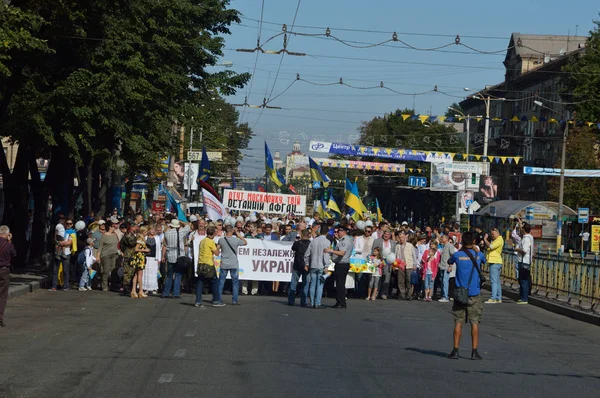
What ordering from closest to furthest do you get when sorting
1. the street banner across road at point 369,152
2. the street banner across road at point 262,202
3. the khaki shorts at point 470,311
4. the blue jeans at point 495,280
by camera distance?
the khaki shorts at point 470,311
the blue jeans at point 495,280
the street banner across road at point 262,202
the street banner across road at point 369,152

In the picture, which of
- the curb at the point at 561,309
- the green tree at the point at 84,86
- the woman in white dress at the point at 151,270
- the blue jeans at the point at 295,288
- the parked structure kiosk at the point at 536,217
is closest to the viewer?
the curb at the point at 561,309

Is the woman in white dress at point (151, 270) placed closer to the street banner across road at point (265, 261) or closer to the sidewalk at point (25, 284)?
the street banner across road at point (265, 261)

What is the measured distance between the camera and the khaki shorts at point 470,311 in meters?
13.4

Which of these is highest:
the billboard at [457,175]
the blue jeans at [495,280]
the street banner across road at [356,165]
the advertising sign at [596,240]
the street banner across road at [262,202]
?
the street banner across road at [356,165]

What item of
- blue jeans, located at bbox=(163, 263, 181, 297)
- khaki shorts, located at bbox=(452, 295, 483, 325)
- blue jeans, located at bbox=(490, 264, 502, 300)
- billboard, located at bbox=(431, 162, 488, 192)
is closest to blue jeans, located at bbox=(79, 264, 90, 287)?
blue jeans, located at bbox=(163, 263, 181, 297)

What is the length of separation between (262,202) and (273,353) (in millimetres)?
23961

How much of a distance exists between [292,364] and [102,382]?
8.42 ft

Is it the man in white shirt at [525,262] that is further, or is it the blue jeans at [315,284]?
the man in white shirt at [525,262]

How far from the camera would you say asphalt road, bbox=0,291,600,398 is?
10172 mm

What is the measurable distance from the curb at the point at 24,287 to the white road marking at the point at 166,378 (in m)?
10.8

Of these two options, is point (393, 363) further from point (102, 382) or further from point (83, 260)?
point (83, 260)

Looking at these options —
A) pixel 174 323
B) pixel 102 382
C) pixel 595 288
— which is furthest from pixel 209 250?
pixel 102 382

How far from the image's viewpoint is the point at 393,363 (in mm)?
12328

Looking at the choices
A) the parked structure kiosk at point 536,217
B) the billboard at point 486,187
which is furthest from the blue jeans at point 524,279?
the billboard at point 486,187
